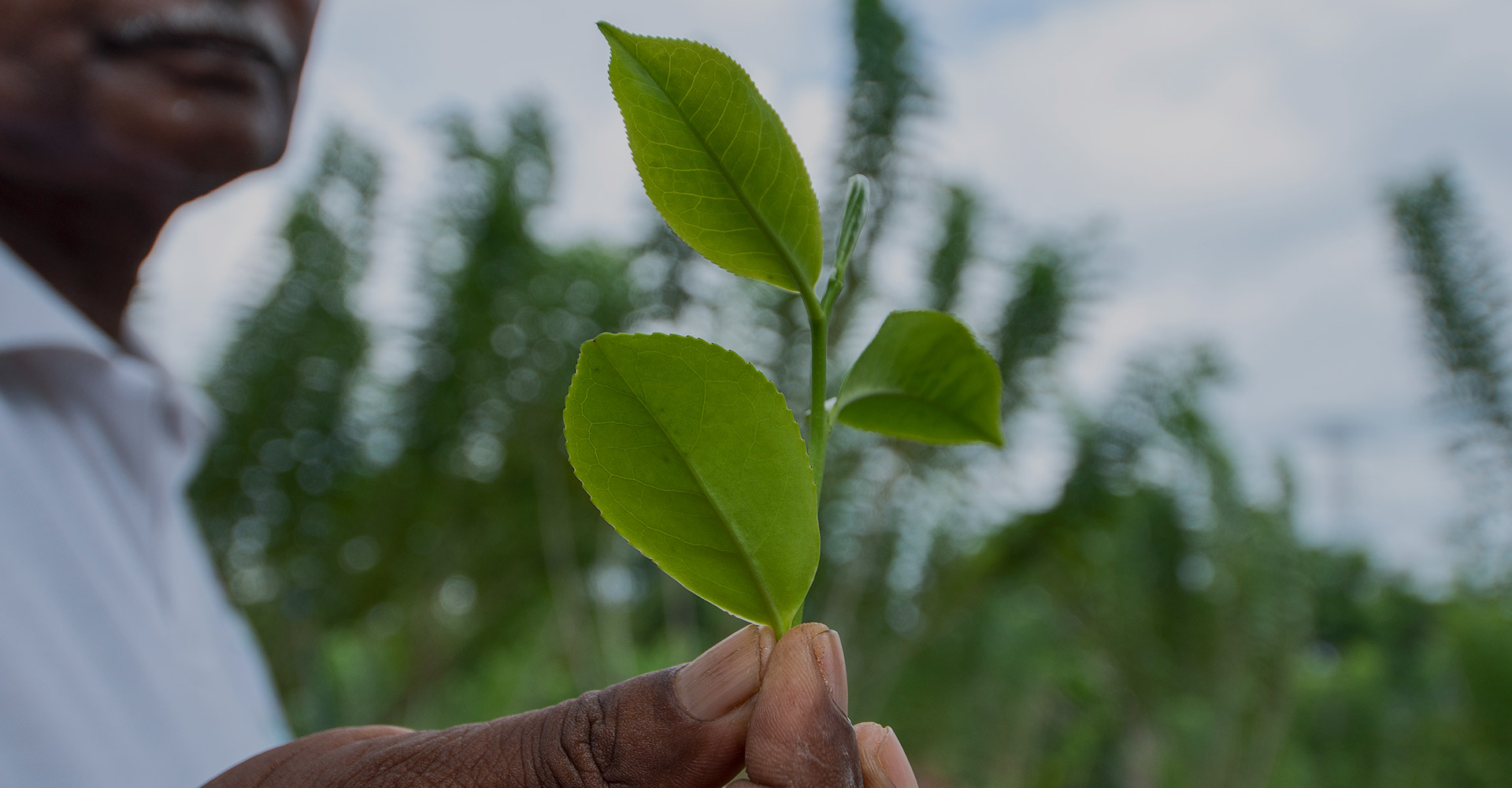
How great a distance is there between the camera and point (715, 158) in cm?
20

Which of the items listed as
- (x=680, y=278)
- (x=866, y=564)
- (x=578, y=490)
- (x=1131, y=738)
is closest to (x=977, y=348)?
(x=680, y=278)

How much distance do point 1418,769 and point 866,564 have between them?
1550 mm

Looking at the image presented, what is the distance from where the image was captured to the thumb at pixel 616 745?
20 centimetres

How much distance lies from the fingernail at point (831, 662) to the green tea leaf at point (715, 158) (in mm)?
86

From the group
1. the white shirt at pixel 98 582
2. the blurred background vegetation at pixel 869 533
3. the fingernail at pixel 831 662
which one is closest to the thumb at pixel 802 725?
the fingernail at pixel 831 662

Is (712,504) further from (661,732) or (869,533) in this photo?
(869,533)

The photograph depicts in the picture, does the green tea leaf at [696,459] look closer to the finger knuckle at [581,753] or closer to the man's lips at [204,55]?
the finger knuckle at [581,753]

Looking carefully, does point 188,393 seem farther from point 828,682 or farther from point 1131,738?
point 1131,738

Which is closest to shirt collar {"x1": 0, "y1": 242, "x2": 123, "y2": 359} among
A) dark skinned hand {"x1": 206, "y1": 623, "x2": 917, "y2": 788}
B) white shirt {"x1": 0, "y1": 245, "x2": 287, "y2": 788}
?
white shirt {"x1": 0, "y1": 245, "x2": 287, "y2": 788}

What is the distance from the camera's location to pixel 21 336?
0.45 meters

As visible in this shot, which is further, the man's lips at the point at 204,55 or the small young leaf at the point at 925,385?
the man's lips at the point at 204,55

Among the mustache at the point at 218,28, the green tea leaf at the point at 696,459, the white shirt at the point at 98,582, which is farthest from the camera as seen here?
the mustache at the point at 218,28

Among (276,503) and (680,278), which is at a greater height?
(680,278)

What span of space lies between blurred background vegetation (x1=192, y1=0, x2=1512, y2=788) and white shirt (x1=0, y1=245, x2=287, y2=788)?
23.3 inches
